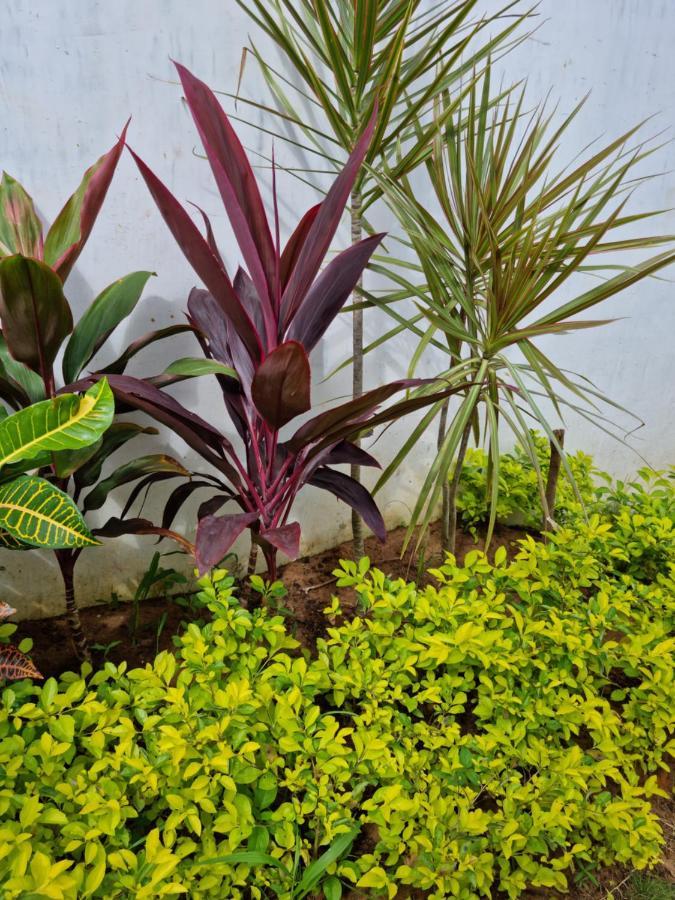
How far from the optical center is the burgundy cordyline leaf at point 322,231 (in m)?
1.19

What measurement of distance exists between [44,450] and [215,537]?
330 millimetres

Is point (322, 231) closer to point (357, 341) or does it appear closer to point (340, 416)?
point (340, 416)

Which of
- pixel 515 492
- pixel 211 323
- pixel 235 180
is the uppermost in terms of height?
pixel 235 180

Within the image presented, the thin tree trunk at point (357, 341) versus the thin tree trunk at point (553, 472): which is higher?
the thin tree trunk at point (357, 341)

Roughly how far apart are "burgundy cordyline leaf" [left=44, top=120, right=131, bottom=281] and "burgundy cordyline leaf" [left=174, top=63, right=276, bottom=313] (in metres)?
0.18

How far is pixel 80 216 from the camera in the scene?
1.25 meters

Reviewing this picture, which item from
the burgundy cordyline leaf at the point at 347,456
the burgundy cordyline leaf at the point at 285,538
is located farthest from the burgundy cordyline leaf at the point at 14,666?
the burgundy cordyline leaf at the point at 347,456

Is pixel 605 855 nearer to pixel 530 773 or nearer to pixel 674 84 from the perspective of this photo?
pixel 530 773

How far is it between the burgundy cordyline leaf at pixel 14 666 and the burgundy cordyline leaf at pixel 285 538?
445 millimetres

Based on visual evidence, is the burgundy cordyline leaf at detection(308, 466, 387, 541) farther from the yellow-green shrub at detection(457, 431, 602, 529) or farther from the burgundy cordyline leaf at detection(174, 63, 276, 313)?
the yellow-green shrub at detection(457, 431, 602, 529)

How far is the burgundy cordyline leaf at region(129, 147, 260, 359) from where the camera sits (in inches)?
44.0

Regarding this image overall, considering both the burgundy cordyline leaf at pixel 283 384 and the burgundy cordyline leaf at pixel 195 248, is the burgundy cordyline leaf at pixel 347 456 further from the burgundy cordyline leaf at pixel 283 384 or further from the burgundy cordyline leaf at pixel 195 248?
the burgundy cordyline leaf at pixel 195 248

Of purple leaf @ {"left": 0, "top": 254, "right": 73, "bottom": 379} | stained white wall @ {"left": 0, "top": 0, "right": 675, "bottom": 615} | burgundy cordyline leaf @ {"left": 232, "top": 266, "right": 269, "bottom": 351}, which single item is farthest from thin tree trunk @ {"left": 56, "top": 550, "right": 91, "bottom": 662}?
burgundy cordyline leaf @ {"left": 232, "top": 266, "right": 269, "bottom": 351}

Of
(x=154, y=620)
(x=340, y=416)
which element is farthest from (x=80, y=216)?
(x=154, y=620)
